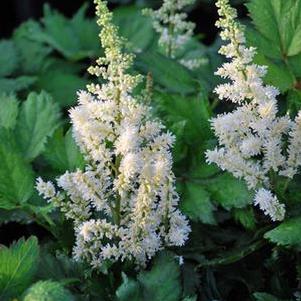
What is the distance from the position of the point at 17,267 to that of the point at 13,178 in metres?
0.26

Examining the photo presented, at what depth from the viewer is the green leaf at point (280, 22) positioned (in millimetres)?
1519

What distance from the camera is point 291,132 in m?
1.32

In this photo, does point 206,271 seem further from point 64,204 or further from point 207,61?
point 207,61

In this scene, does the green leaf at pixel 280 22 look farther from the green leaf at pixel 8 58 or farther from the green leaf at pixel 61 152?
the green leaf at pixel 8 58

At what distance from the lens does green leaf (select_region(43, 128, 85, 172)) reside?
1.56 meters

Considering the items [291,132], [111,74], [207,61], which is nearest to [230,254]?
[291,132]

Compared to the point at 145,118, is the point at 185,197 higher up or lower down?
lower down

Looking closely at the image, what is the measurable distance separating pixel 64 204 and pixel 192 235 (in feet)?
1.07

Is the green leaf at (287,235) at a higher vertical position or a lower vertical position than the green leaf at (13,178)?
higher

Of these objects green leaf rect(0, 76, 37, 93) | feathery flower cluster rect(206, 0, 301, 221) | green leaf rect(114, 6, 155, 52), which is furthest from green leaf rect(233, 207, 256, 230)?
green leaf rect(114, 6, 155, 52)

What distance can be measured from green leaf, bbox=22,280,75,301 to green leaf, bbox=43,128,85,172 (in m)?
0.41

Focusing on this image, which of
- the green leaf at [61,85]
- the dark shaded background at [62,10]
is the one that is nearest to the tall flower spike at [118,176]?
the green leaf at [61,85]

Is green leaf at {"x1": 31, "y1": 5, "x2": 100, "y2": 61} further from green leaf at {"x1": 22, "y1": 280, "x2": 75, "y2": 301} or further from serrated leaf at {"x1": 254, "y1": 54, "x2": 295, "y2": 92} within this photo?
green leaf at {"x1": 22, "y1": 280, "x2": 75, "y2": 301}

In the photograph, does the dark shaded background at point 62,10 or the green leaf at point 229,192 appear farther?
the dark shaded background at point 62,10
